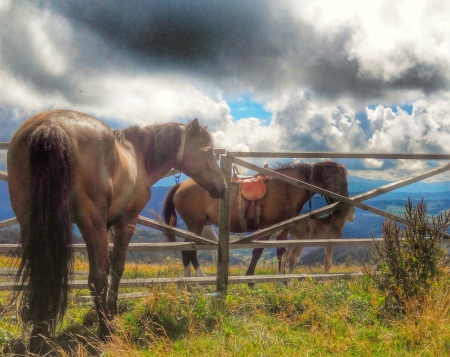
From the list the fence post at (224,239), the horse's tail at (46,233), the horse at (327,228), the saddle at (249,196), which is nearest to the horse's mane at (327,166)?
the horse at (327,228)

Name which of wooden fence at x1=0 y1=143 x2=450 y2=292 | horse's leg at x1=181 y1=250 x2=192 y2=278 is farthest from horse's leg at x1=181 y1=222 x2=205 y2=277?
wooden fence at x1=0 y1=143 x2=450 y2=292

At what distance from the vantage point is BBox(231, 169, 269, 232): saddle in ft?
24.2

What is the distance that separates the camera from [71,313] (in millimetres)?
4699

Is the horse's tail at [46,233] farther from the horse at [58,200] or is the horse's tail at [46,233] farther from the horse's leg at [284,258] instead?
the horse's leg at [284,258]

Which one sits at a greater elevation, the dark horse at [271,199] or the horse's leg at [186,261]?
the dark horse at [271,199]

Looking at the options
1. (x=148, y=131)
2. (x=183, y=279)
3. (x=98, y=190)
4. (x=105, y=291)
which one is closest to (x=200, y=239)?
(x=183, y=279)

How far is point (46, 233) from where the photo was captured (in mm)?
3088

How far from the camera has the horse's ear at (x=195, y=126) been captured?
5207 mm

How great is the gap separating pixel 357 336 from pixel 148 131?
339 cm

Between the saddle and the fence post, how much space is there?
1.71 m

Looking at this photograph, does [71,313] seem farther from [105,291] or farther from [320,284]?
[320,284]

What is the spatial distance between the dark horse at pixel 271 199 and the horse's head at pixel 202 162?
6.19ft

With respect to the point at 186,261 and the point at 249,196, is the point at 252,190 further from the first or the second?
the point at 186,261

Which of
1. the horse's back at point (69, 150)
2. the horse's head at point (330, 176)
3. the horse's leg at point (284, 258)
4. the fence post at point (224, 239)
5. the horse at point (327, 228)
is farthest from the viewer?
the horse at point (327, 228)
